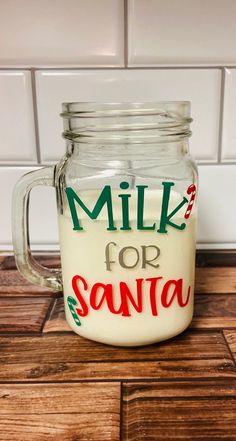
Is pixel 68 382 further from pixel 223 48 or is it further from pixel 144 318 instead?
pixel 223 48

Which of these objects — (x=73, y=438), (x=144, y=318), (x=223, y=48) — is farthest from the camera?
(x=223, y=48)

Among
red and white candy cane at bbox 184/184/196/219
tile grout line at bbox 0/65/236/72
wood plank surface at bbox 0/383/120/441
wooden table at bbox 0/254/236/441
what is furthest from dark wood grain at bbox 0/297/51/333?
tile grout line at bbox 0/65/236/72

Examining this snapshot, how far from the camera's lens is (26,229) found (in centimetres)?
53

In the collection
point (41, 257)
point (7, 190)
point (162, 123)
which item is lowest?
point (41, 257)

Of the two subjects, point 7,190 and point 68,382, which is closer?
point 68,382

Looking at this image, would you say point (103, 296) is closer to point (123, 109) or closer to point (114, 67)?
point (123, 109)

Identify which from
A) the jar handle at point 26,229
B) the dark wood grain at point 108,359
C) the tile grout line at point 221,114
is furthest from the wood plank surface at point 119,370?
the tile grout line at point 221,114

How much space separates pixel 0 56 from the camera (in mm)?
659

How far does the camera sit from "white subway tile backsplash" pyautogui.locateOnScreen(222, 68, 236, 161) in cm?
66

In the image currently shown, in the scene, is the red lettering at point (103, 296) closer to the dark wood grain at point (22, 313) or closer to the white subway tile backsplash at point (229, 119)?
the dark wood grain at point (22, 313)

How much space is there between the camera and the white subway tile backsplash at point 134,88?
2.17ft

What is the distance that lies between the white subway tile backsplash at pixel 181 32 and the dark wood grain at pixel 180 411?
1.47 feet

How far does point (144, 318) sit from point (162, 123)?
0.19 meters

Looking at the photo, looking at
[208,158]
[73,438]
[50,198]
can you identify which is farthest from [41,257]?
[73,438]
